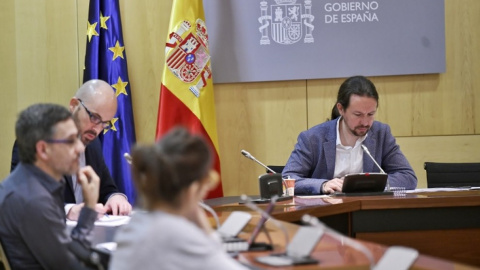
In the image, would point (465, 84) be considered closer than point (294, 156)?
No

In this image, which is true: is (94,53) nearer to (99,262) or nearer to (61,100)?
(61,100)

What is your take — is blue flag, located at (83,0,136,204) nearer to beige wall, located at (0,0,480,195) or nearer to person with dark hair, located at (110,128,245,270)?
beige wall, located at (0,0,480,195)

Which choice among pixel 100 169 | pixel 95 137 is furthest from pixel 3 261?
pixel 100 169

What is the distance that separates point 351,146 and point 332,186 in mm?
555

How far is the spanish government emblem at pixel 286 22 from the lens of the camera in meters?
5.96

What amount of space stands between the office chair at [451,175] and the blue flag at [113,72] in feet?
7.45

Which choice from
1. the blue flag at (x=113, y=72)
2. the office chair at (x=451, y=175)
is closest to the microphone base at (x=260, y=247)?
the office chair at (x=451, y=175)

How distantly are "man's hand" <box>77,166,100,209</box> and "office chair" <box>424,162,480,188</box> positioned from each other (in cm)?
276

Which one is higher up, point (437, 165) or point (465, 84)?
point (465, 84)

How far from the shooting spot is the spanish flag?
18.6 feet

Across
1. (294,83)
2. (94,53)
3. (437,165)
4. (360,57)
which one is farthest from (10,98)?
(437,165)

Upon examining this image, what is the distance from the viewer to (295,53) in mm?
5961

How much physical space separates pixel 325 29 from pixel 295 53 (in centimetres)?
31

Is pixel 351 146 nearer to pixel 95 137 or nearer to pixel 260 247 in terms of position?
pixel 95 137
